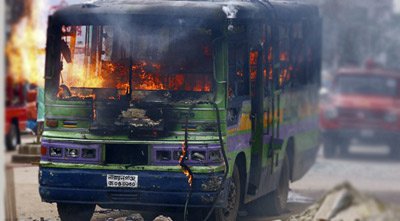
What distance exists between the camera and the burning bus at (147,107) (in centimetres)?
1314

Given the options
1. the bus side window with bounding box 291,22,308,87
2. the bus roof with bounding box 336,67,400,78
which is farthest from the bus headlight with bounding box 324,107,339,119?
the bus side window with bounding box 291,22,308,87

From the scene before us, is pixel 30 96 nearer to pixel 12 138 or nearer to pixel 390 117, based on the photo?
pixel 12 138

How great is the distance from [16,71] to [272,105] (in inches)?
719

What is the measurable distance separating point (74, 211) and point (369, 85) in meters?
15.0

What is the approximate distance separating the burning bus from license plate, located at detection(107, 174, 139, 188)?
0.03ft

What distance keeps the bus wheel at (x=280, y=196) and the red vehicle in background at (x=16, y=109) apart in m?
13.1

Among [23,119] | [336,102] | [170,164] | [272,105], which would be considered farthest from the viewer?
[23,119]

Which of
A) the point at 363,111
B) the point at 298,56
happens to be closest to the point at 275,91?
the point at 298,56

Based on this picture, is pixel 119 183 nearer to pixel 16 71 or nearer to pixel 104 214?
pixel 104 214

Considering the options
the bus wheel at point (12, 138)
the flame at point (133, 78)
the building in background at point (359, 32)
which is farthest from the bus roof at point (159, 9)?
the bus wheel at point (12, 138)

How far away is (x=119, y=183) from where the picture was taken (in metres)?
13.2

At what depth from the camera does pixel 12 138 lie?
29.7 m

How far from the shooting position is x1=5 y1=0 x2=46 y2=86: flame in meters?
23.8

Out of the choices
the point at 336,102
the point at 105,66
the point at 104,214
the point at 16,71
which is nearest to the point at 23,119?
the point at 16,71
